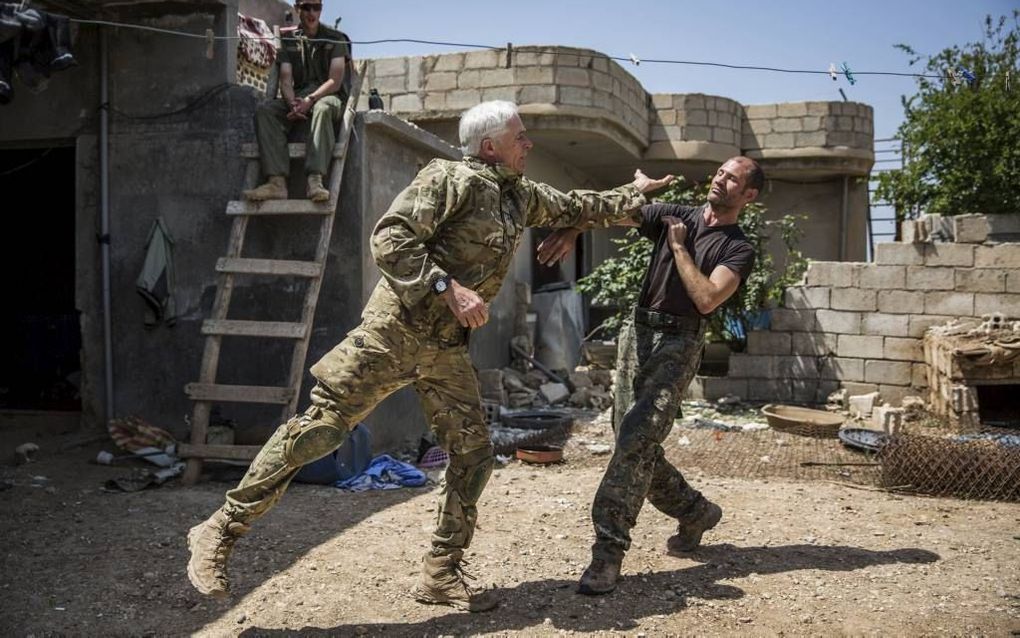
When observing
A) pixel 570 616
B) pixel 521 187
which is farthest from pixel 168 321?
pixel 570 616

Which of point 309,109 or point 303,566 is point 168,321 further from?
point 303,566

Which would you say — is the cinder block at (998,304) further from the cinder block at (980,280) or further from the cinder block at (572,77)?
the cinder block at (572,77)

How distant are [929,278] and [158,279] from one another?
8.33 metres

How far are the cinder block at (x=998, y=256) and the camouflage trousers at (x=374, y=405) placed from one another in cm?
801

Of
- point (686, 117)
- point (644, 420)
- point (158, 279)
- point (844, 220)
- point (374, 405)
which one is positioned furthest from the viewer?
point (844, 220)

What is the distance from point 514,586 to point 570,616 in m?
0.42

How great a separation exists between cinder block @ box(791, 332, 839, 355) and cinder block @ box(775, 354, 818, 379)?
8 centimetres

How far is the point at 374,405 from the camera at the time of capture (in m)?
3.32

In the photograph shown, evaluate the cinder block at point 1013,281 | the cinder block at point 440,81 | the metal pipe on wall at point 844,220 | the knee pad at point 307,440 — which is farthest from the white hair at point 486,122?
the metal pipe on wall at point 844,220

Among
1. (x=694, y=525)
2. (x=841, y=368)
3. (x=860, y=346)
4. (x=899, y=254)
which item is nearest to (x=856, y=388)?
(x=841, y=368)

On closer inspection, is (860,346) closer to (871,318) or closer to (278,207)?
(871,318)

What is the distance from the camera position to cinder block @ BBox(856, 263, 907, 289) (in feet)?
31.3

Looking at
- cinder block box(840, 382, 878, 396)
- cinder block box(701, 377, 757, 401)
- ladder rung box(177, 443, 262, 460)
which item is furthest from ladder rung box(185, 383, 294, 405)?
cinder block box(840, 382, 878, 396)

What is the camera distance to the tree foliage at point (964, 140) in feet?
32.9
